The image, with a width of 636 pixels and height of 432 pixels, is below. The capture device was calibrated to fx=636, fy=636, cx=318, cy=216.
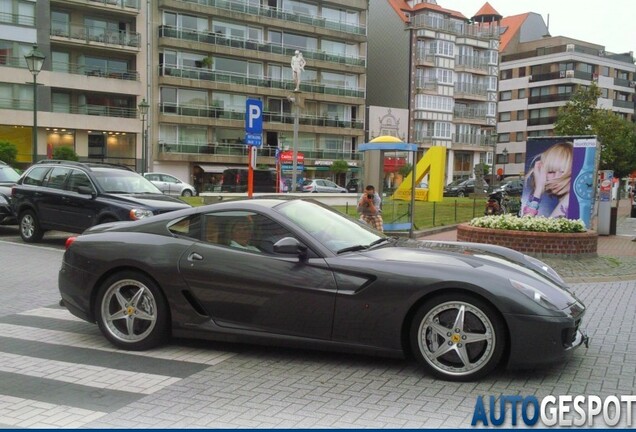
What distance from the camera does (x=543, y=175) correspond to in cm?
1648

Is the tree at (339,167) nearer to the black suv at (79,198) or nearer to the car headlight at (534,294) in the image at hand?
the black suv at (79,198)

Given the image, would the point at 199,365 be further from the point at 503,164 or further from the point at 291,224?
the point at 503,164

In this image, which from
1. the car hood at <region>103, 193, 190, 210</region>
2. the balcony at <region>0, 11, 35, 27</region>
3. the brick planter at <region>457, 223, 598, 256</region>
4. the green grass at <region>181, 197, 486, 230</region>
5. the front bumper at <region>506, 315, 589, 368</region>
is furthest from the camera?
the balcony at <region>0, 11, 35, 27</region>

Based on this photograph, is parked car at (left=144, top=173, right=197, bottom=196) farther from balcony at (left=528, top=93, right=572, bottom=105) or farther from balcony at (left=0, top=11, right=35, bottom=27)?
balcony at (left=528, top=93, right=572, bottom=105)

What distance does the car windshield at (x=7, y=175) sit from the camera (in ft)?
57.5

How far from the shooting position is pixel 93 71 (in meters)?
50.9

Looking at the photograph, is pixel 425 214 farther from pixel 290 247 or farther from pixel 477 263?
pixel 290 247

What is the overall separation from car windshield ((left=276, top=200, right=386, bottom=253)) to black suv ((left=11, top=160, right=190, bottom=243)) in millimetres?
6998

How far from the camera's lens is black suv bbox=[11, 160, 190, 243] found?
12758mm

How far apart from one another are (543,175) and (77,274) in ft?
43.6

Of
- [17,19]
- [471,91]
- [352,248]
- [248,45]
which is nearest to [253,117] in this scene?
[352,248]

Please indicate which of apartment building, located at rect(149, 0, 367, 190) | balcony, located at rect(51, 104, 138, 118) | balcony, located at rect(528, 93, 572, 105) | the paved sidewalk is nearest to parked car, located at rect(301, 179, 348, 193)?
apartment building, located at rect(149, 0, 367, 190)

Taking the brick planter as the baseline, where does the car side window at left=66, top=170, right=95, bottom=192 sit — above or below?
above

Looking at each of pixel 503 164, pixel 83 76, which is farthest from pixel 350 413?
pixel 503 164
